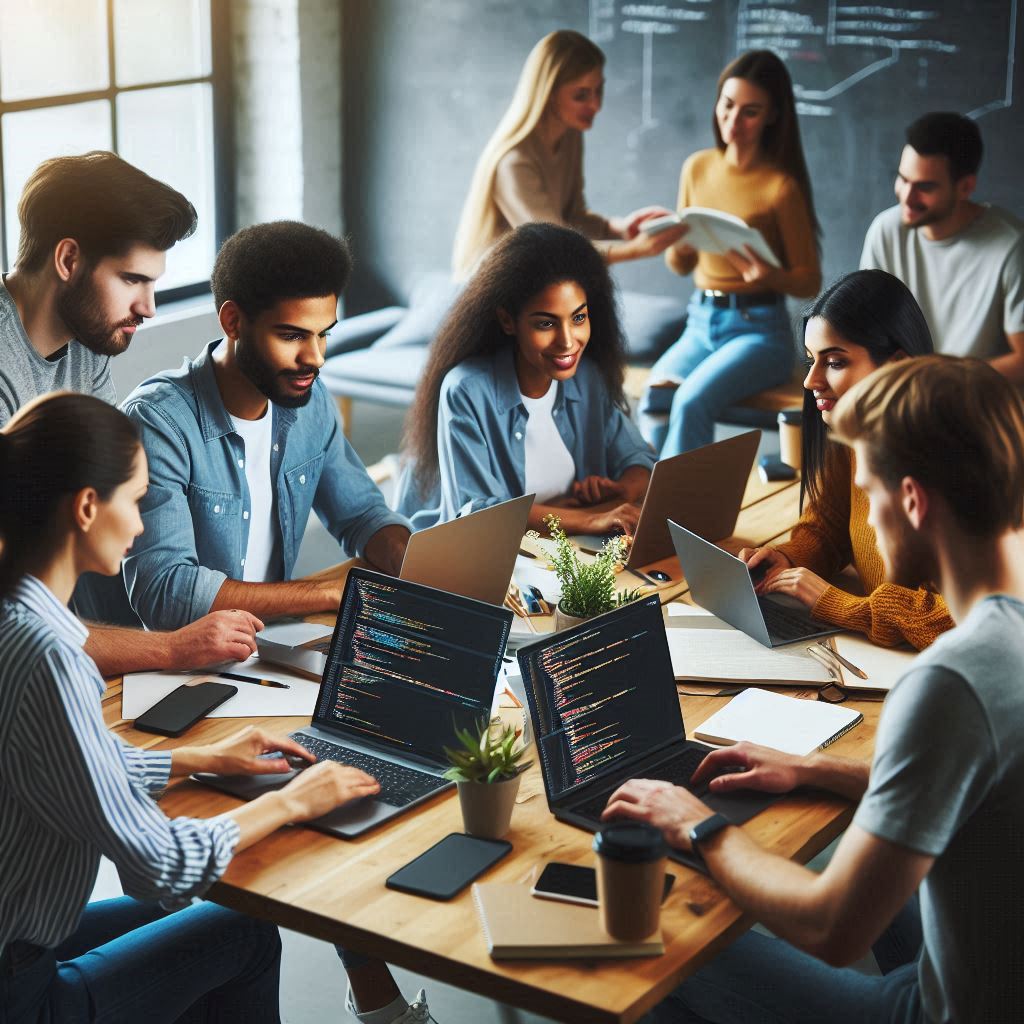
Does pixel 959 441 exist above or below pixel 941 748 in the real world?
above

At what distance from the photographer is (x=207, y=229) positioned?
6.31 meters

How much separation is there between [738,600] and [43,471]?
1.25m

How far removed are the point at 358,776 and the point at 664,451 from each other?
3.13 meters

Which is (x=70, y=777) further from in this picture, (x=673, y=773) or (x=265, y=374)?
(x=265, y=374)

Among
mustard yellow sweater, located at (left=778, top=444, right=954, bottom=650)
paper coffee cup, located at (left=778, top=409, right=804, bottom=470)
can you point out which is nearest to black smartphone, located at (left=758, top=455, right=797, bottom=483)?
paper coffee cup, located at (left=778, top=409, right=804, bottom=470)

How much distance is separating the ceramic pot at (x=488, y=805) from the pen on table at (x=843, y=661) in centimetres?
76

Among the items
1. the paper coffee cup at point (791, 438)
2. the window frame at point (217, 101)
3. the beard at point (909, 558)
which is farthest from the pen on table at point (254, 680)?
the window frame at point (217, 101)

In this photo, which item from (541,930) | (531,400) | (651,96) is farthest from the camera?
(651,96)

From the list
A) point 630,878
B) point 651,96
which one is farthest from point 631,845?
point 651,96

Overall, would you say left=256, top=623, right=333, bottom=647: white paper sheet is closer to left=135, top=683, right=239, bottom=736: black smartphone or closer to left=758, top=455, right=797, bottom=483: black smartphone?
left=135, top=683, right=239, bottom=736: black smartphone

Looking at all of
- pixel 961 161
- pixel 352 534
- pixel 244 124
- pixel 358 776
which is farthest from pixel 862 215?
pixel 358 776

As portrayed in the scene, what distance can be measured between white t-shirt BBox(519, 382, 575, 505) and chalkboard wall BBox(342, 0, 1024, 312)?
293 cm

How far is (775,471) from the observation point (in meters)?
3.47

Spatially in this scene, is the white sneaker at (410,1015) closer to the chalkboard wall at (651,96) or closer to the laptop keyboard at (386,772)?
the laptop keyboard at (386,772)
